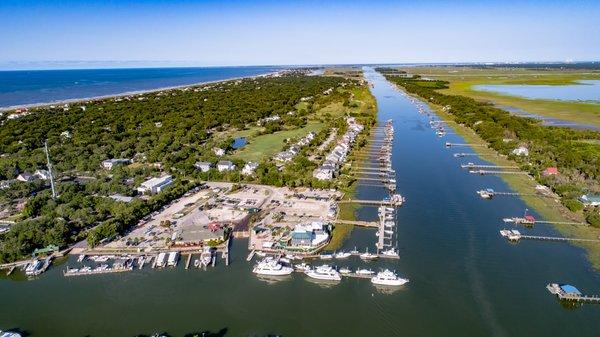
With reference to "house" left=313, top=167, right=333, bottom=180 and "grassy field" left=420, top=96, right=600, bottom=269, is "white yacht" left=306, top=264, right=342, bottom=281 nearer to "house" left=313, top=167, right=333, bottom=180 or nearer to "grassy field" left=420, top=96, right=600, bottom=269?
"house" left=313, top=167, right=333, bottom=180

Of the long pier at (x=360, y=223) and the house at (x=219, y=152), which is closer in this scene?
the long pier at (x=360, y=223)

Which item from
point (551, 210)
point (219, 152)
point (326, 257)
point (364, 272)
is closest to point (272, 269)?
point (326, 257)

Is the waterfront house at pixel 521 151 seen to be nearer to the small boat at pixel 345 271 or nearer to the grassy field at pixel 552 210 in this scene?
the grassy field at pixel 552 210

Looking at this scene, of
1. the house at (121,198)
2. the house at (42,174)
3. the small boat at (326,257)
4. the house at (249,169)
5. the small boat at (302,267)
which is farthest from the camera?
the house at (249,169)

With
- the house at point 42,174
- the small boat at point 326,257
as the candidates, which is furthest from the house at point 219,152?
the small boat at point 326,257

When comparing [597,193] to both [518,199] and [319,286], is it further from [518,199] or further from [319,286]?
[319,286]

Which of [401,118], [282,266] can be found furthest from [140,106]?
[282,266]

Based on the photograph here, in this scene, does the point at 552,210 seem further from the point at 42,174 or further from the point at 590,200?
the point at 42,174
